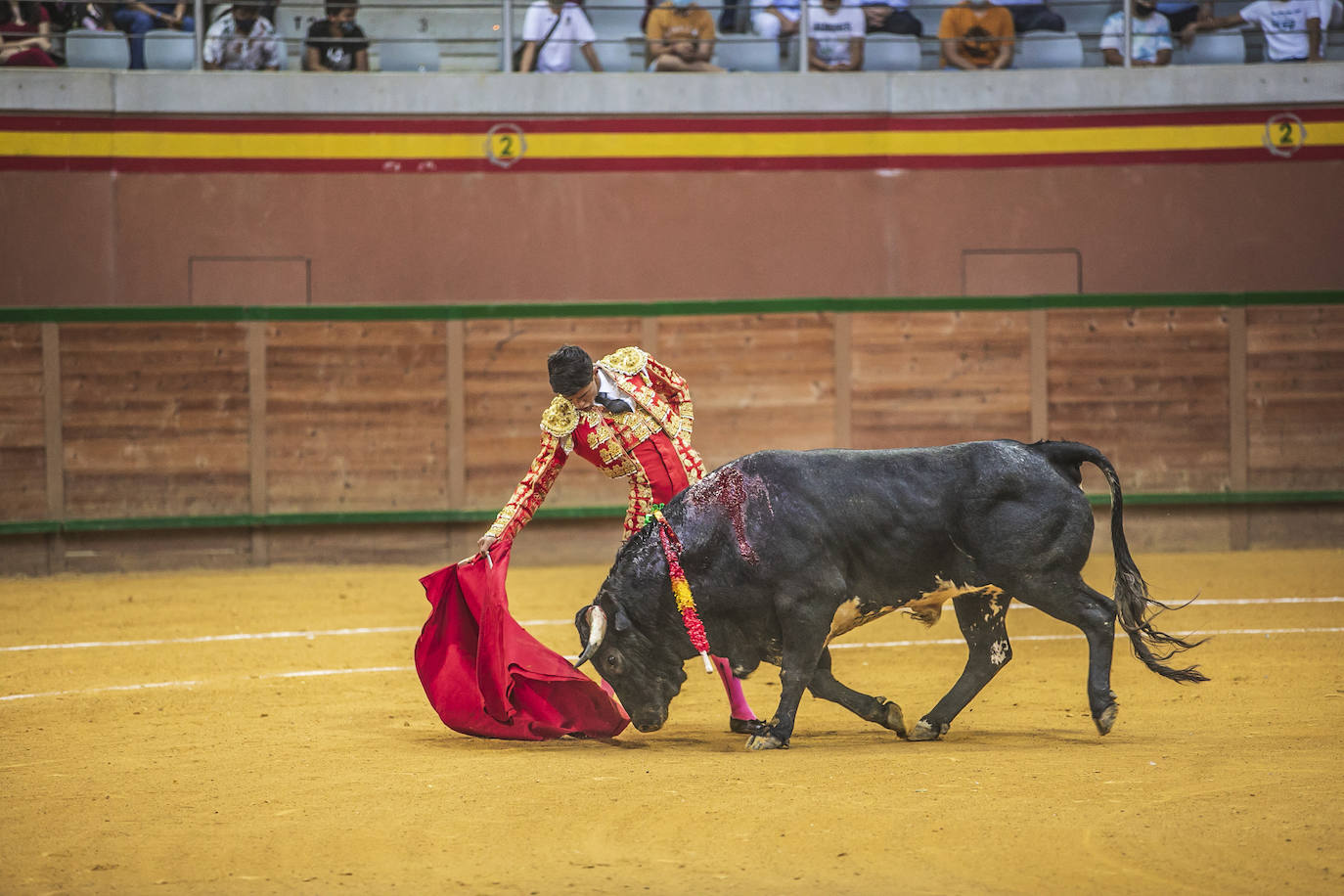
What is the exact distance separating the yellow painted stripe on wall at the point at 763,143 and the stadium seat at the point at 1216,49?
69cm

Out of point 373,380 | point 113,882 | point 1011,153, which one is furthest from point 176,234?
point 113,882

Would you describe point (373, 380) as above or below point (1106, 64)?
below

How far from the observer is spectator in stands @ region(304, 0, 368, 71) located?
44.4ft

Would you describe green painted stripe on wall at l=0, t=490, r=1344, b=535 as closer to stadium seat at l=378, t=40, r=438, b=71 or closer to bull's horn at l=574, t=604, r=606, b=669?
stadium seat at l=378, t=40, r=438, b=71

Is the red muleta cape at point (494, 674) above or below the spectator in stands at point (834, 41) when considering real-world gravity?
below

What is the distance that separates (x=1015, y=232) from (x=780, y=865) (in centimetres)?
1031

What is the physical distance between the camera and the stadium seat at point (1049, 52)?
13969 mm

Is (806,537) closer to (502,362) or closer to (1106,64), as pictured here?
(502,362)

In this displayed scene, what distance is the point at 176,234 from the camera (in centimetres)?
1352

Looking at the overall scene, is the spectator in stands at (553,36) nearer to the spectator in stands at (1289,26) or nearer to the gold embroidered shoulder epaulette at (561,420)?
the spectator in stands at (1289,26)

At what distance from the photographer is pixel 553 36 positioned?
13836 mm

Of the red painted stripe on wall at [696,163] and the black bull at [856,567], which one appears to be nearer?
the black bull at [856,567]

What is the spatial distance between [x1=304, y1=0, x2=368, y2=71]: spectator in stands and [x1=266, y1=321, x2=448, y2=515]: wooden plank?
8.86 ft

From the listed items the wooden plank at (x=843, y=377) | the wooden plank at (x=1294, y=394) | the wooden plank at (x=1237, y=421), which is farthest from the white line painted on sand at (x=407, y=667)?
the wooden plank at (x=1294, y=394)
